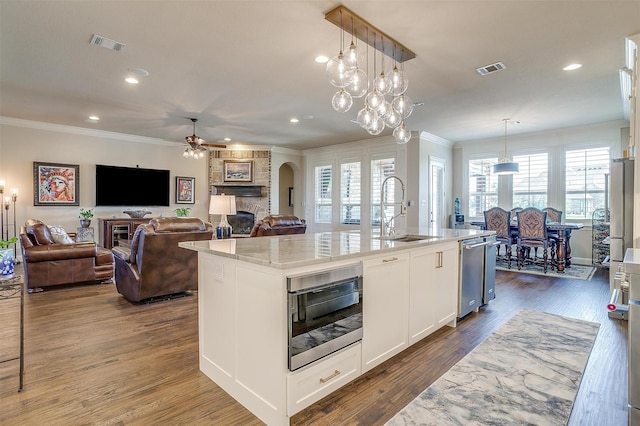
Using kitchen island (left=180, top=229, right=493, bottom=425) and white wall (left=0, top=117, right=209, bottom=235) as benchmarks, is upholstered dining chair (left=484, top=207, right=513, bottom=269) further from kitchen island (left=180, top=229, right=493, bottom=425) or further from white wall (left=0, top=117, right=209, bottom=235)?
white wall (left=0, top=117, right=209, bottom=235)

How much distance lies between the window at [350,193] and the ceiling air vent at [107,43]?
580cm

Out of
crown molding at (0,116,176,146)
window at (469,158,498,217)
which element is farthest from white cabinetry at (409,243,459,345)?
crown molding at (0,116,176,146)

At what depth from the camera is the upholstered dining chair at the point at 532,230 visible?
571cm

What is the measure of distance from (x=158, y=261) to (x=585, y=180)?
757 centimetres

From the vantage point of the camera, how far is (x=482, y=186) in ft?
25.6

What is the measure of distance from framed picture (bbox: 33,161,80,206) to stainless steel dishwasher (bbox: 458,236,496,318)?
24.4ft

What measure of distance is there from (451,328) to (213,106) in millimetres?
4544

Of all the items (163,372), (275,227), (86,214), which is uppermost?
(86,214)

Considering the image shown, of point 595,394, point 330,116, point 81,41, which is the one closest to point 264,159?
point 330,116

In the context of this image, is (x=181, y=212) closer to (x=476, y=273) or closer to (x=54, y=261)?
(x=54, y=261)

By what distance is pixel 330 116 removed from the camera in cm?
586

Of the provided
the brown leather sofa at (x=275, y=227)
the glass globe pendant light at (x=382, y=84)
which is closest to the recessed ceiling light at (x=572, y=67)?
the glass globe pendant light at (x=382, y=84)

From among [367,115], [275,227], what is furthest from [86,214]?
[367,115]

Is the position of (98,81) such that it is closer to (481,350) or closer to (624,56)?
(481,350)
